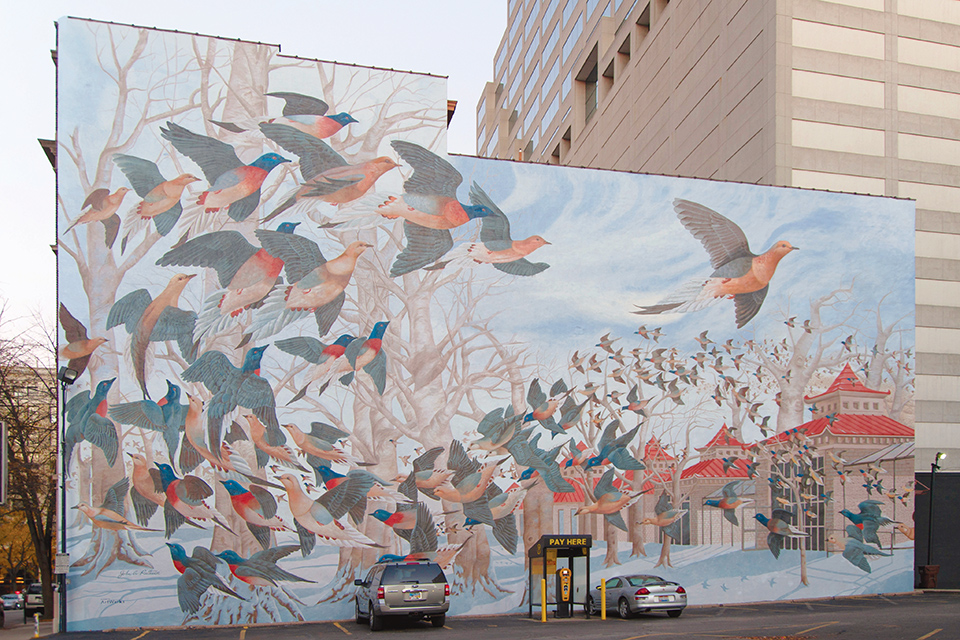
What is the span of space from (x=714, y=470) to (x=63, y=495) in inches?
758

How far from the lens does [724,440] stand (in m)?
28.7

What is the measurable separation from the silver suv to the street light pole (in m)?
8.38

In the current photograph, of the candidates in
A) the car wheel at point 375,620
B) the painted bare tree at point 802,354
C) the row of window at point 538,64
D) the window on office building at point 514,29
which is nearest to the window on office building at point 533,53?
the row of window at point 538,64

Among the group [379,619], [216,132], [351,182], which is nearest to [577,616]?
[379,619]

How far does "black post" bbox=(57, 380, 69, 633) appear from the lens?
924 inches

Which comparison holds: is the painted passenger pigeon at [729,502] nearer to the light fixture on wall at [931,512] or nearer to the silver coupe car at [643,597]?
the silver coupe car at [643,597]

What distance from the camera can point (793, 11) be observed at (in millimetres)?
34719

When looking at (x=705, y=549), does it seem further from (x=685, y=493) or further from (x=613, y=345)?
(x=613, y=345)

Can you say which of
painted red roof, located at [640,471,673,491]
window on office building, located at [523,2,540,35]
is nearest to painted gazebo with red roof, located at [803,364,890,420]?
painted red roof, located at [640,471,673,491]

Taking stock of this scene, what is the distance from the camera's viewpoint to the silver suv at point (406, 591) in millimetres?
20844

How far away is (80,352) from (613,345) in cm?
1580

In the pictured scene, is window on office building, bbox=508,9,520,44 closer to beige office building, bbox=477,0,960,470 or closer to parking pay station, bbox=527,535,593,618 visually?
beige office building, bbox=477,0,960,470

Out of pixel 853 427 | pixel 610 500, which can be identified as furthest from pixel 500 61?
pixel 610 500

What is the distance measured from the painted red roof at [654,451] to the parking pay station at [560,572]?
427cm
